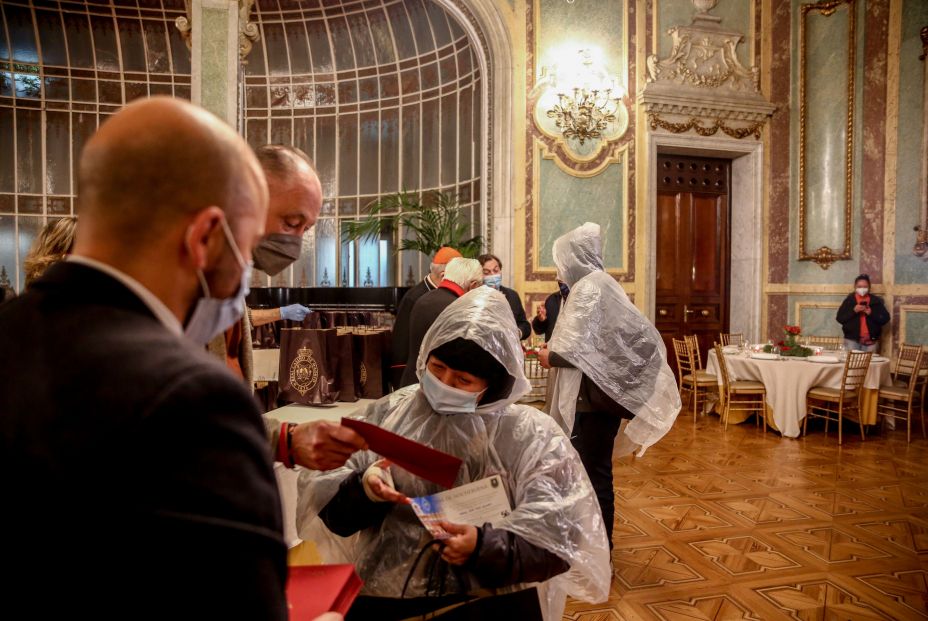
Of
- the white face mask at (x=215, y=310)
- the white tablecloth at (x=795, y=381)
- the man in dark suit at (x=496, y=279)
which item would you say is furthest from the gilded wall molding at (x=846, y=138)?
the white face mask at (x=215, y=310)

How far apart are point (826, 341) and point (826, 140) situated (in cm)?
248

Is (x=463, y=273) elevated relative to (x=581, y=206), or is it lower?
lower

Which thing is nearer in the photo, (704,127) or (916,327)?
(916,327)

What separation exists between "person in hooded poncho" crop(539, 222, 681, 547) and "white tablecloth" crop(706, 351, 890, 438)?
3.44m

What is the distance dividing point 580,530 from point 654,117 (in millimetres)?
6821

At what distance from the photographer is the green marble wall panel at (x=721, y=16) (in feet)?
24.3

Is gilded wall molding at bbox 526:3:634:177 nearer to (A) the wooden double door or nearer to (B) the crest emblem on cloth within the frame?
(A) the wooden double door

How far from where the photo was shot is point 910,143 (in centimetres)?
711

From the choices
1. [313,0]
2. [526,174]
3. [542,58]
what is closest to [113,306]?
[526,174]

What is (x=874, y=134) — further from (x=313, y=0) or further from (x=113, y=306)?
(x=113, y=306)

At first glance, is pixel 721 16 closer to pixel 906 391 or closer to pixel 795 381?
pixel 795 381

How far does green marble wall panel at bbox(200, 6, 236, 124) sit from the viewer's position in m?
3.61

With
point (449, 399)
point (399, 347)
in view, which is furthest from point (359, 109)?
point (449, 399)

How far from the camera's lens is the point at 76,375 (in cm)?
51
